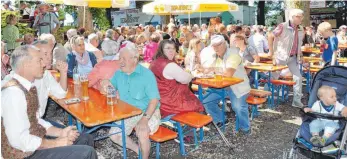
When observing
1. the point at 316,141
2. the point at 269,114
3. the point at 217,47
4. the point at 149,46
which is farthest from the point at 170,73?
the point at 149,46

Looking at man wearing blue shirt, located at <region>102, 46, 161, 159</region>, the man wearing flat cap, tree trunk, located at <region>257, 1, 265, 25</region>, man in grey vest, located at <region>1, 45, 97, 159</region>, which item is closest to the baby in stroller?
the man wearing flat cap

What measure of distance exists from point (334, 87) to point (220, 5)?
495cm

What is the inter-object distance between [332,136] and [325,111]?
1.30 feet

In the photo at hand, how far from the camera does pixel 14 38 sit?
7.64 metres

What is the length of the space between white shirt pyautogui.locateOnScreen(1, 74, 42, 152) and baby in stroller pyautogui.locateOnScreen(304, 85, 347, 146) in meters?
2.45

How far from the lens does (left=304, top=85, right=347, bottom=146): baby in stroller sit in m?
3.16

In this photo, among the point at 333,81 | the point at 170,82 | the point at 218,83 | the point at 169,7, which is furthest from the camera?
the point at 169,7

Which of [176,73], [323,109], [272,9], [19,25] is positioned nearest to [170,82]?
[176,73]

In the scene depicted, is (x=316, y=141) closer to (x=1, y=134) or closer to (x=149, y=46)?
(x=1, y=134)

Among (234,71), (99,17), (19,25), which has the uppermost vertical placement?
(99,17)

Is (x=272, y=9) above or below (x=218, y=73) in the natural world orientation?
above

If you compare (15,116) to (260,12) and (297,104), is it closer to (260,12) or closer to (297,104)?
(297,104)

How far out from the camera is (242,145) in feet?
14.1

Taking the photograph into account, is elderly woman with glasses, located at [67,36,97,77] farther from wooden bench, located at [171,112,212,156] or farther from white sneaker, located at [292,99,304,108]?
white sneaker, located at [292,99,304,108]
